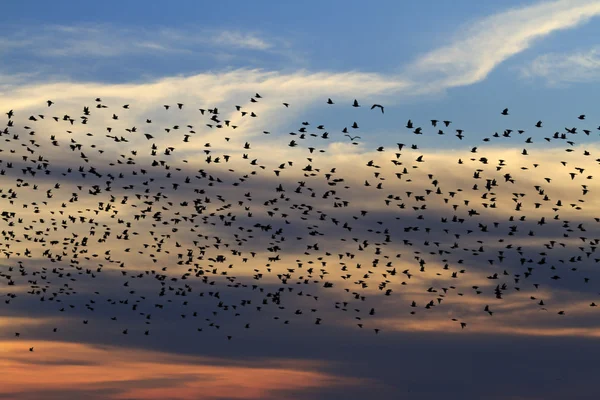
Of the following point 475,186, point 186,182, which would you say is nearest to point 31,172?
point 186,182

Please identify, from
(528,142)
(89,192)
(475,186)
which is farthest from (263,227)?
(528,142)

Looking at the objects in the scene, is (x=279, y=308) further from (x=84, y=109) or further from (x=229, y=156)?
(x=84, y=109)

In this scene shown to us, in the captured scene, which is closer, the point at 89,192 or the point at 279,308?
the point at 89,192

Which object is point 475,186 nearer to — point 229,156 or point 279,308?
point 229,156

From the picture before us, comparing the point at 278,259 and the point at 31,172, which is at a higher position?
the point at 31,172

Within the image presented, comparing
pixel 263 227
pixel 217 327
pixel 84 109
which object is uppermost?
pixel 84 109

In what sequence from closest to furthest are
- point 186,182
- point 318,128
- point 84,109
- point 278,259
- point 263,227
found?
point 318,128, point 84,109, point 186,182, point 263,227, point 278,259

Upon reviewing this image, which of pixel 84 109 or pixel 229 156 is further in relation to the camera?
pixel 229 156

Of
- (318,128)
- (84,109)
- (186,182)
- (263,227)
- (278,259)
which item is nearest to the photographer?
(318,128)

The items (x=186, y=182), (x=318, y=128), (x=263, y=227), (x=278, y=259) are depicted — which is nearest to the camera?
(x=318, y=128)
